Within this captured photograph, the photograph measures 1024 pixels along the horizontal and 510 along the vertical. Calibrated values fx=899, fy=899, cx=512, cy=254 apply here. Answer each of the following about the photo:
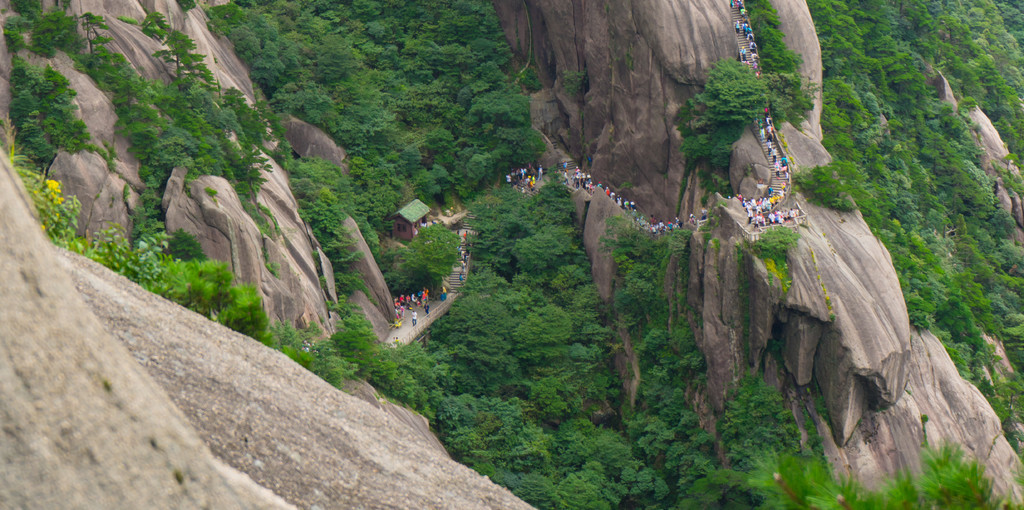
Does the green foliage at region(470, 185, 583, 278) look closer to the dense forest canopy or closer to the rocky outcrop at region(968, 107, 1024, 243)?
the dense forest canopy

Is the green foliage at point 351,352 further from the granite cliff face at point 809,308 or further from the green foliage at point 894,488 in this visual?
the green foliage at point 894,488

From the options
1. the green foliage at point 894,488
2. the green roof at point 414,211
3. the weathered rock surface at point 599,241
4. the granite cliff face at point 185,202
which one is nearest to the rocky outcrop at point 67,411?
the green foliage at point 894,488

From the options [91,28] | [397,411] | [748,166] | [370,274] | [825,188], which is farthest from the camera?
[370,274]

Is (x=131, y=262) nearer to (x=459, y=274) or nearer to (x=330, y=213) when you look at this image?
(x=330, y=213)

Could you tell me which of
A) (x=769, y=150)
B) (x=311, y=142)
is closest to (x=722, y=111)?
(x=769, y=150)

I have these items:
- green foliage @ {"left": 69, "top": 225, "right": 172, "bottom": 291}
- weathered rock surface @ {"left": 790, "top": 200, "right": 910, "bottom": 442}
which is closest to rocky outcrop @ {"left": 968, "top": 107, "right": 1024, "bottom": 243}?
weathered rock surface @ {"left": 790, "top": 200, "right": 910, "bottom": 442}

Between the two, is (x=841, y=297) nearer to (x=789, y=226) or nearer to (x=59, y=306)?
(x=789, y=226)
